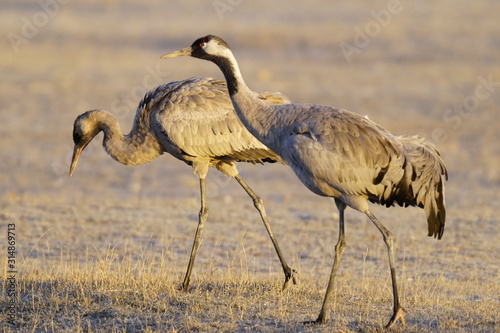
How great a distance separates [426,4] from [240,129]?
29294 mm

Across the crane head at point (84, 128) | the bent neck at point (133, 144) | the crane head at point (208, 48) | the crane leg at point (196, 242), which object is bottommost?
the crane leg at point (196, 242)

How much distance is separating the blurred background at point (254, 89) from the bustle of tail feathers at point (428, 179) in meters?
2.73

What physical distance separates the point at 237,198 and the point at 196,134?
4913 millimetres

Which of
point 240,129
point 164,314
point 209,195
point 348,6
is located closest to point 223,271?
point 240,129

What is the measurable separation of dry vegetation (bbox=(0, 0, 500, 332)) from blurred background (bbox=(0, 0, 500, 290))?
0.19 ft

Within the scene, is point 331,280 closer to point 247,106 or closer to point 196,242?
point 247,106

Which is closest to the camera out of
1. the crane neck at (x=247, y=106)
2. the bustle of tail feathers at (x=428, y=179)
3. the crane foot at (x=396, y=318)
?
the crane foot at (x=396, y=318)

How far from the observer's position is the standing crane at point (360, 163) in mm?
6191

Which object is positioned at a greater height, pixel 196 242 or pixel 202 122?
pixel 202 122

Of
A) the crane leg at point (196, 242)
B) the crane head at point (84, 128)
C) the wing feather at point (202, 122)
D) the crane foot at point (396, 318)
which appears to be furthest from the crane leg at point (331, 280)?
the crane head at point (84, 128)

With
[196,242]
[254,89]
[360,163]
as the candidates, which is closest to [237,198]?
[196,242]

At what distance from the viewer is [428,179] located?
625 cm

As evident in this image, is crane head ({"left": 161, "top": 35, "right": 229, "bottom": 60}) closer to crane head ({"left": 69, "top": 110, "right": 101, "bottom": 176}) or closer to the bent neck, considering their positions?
the bent neck

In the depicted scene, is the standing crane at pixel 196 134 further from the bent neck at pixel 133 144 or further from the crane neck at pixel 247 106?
the crane neck at pixel 247 106
